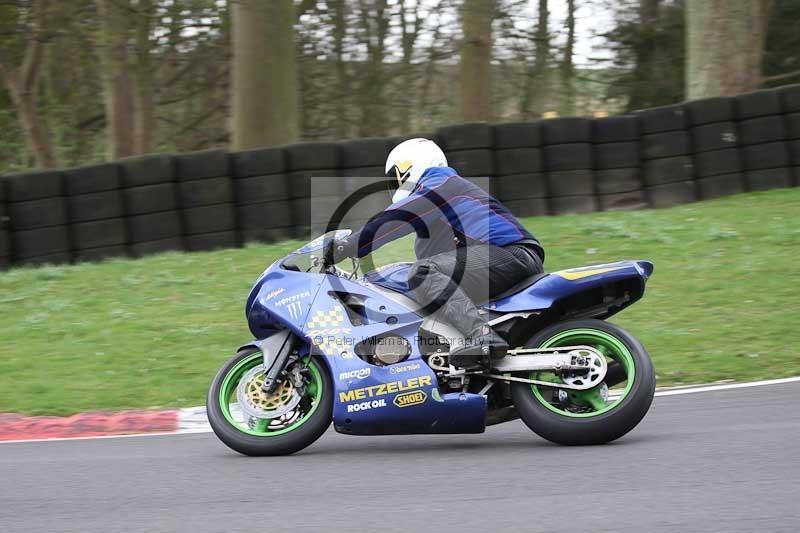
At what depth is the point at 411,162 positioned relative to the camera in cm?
579

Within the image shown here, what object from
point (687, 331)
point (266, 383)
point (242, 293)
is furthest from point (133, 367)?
point (687, 331)

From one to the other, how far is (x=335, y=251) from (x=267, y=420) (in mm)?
1025

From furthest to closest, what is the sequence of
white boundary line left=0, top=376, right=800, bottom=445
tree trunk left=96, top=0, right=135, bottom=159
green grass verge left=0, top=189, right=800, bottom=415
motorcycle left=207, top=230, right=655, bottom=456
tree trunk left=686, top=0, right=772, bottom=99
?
tree trunk left=96, top=0, right=135, bottom=159 → tree trunk left=686, top=0, right=772, bottom=99 → green grass verge left=0, top=189, right=800, bottom=415 → white boundary line left=0, top=376, right=800, bottom=445 → motorcycle left=207, top=230, right=655, bottom=456

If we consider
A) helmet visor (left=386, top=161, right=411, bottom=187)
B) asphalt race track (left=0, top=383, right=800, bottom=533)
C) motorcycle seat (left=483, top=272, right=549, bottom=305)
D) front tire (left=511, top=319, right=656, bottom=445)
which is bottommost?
asphalt race track (left=0, top=383, right=800, bottom=533)

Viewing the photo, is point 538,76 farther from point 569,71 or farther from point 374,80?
point 374,80

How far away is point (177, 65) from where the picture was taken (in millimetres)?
21297

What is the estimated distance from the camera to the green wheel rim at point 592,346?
17.9 feet

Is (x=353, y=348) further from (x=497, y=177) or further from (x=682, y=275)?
(x=497, y=177)

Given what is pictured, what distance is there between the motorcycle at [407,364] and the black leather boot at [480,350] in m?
0.05

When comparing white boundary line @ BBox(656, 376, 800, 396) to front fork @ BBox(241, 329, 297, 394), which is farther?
white boundary line @ BBox(656, 376, 800, 396)

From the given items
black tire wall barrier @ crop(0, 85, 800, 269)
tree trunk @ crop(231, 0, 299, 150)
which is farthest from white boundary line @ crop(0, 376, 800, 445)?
tree trunk @ crop(231, 0, 299, 150)

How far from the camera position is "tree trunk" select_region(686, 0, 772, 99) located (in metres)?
14.2

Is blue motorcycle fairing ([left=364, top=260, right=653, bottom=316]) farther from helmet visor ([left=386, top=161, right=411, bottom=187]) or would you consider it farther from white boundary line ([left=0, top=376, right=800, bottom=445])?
white boundary line ([left=0, top=376, right=800, bottom=445])

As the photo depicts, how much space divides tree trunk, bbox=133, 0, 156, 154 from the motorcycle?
1355 cm
